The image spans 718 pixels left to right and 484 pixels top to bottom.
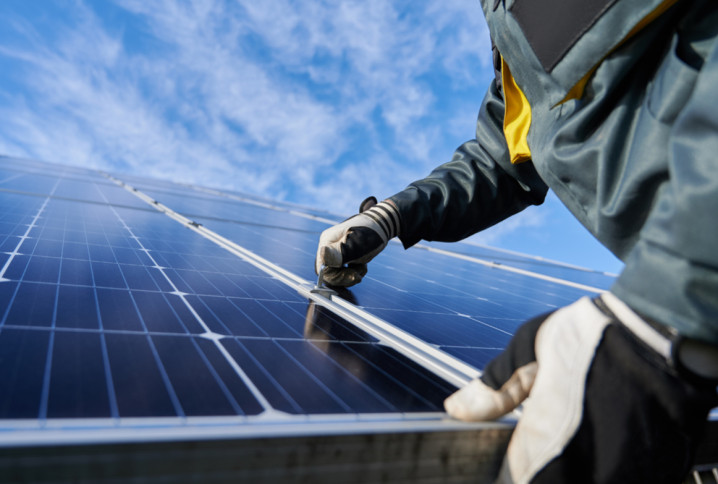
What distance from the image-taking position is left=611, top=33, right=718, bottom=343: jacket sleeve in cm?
93

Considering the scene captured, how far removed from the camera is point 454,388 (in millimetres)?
1470

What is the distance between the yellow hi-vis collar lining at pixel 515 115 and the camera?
2285 mm

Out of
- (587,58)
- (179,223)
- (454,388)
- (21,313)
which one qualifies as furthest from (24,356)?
(179,223)

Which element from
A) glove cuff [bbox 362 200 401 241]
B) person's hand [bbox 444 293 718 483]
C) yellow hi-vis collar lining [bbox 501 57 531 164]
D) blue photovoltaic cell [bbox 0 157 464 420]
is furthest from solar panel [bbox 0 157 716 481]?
yellow hi-vis collar lining [bbox 501 57 531 164]

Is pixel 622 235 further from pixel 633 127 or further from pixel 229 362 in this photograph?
pixel 229 362

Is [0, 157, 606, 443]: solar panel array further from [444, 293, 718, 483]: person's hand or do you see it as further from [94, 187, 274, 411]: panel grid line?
[444, 293, 718, 483]: person's hand

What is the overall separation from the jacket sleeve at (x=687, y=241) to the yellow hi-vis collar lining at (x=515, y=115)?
1210 mm

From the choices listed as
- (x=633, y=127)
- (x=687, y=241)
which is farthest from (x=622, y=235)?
(x=687, y=241)

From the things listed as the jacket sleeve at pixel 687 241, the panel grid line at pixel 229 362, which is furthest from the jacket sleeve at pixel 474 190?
the jacket sleeve at pixel 687 241

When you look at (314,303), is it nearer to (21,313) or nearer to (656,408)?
(21,313)

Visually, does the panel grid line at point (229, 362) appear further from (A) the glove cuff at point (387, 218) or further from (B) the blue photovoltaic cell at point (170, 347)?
(A) the glove cuff at point (387, 218)

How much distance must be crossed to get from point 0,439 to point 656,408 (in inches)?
44.6

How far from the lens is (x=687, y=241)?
0.95 metres

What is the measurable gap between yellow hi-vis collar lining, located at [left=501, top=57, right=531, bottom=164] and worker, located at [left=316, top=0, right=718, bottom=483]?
0.29 m
